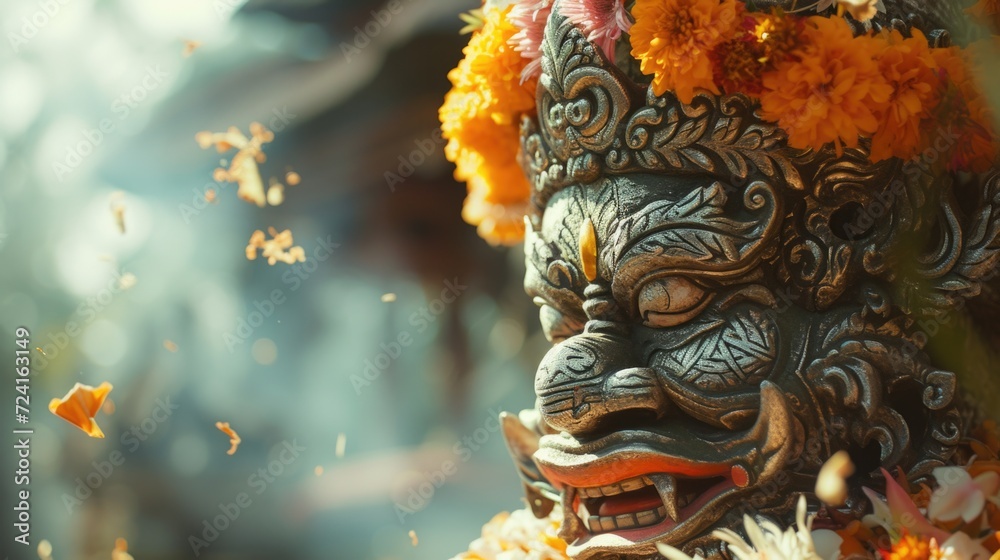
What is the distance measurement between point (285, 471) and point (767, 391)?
3.72 m

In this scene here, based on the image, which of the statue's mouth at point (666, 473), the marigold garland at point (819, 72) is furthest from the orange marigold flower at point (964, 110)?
the statue's mouth at point (666, 473)

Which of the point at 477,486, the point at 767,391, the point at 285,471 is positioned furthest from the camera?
the point at 477,486

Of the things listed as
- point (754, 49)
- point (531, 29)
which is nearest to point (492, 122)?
point (531, 29)

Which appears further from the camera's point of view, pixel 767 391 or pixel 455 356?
pixel 455 356

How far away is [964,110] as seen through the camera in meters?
2.09

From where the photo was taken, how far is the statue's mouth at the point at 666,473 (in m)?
2.00

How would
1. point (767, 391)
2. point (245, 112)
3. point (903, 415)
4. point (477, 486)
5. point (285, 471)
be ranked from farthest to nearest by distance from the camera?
point (477, 486) < point (285, 471) < point (245, 112) < point (903, 415) < point (767, 391)

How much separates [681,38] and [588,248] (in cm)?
47

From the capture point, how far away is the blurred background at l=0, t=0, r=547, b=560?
478cm

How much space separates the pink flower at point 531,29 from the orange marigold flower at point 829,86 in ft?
1.79

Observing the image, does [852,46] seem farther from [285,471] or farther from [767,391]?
[285,471]

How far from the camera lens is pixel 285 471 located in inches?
207

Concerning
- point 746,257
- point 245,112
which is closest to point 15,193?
point 245,112

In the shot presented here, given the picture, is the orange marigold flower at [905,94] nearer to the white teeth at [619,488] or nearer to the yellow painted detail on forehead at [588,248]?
the yellow painted detail on forehead at [588,248]
